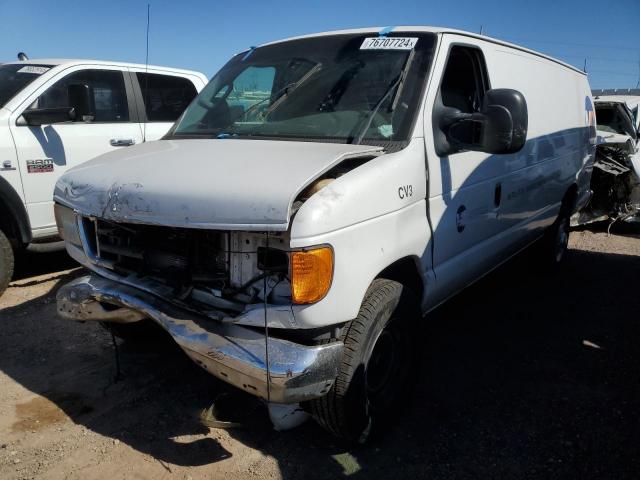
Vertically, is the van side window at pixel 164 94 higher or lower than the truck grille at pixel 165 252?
higher

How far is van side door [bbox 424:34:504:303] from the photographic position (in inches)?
118

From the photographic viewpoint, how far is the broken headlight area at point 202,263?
2287mm

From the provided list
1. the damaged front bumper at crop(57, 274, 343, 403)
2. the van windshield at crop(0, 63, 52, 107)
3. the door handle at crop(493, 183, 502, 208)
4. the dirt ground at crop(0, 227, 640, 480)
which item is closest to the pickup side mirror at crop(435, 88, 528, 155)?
the door handle at crop(493, 183, 502, 208)

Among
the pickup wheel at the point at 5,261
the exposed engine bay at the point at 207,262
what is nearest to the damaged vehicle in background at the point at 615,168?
the exposed engine bay at the point at 207,262

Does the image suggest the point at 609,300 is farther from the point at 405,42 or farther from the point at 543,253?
the point at 405,42

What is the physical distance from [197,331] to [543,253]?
452 cm

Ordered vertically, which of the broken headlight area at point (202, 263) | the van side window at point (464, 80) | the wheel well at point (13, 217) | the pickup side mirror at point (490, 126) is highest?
the van side window at point (464, 80)

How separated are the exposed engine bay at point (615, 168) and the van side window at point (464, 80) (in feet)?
16.4

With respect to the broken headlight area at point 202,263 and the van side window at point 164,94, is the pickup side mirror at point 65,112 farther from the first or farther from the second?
the broken headlight area at point 202,263

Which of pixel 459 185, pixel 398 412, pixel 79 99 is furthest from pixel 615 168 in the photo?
pixel 79 99

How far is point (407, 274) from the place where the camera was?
294cm

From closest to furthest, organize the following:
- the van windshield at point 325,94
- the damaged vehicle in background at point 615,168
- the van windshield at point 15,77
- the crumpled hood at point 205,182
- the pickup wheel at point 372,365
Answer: the crumpled hood at point 205,182 → the pickup wheel at point 372,365 → the van windshield at point 325,94 → the van windshield at point 15,77 → the damaged vehicle in background at point 615,168

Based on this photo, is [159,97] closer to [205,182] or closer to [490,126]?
[205,182]

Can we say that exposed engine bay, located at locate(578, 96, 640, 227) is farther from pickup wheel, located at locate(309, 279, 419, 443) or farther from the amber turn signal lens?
the amber turn signal lens
